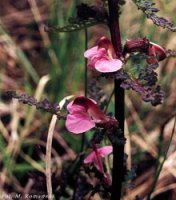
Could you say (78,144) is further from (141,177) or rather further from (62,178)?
(62,178)

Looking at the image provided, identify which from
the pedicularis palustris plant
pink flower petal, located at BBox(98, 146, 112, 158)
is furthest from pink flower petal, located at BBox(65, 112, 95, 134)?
pink flower petal, located at BBox(98, 146, 112, 158)

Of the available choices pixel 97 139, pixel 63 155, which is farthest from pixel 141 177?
pixel 97 139

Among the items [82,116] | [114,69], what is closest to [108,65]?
[114,69]

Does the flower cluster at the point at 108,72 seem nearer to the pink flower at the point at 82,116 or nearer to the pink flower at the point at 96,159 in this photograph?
the pink flower at the point at 82,116

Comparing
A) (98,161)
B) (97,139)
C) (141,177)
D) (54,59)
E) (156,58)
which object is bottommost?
(141,177)

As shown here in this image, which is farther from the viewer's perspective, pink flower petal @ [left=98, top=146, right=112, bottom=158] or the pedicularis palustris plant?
pink flower petal @ [left=98, top=146, right=112, bottom=158]

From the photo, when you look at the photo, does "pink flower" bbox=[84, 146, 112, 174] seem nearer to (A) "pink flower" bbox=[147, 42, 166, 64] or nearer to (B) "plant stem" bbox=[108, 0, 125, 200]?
(B) "plant stem" bbox=[108, 0, 125, 200]

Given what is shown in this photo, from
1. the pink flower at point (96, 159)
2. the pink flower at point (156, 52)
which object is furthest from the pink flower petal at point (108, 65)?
the pink flower at point (96, 159)
